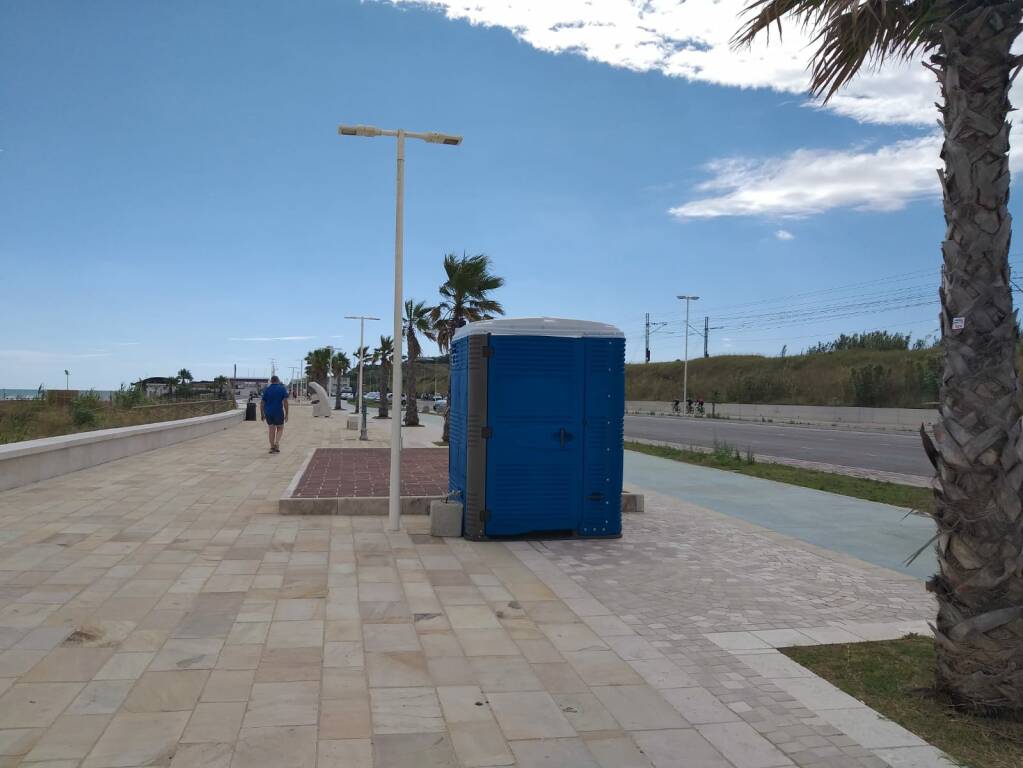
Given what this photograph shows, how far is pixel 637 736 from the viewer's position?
12.5 ft

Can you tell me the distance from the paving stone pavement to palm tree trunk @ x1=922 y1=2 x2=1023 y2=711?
701 mm

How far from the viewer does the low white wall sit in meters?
11.0

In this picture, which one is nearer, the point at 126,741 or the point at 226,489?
the point at 126,741

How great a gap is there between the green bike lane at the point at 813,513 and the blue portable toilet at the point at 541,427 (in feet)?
8.93

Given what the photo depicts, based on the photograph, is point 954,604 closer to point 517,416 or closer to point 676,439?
point 517,416

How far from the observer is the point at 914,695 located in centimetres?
431

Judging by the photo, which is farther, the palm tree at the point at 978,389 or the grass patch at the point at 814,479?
the grass patch at the point at 814,479

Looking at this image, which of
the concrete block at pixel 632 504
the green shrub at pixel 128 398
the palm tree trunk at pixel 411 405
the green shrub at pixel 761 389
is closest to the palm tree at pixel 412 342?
the palm tree trunk at pixel 411 405

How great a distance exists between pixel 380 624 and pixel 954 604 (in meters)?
3.63

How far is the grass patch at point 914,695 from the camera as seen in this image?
12.2 feet

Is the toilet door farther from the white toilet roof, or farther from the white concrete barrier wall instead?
the white concrete barrier wall

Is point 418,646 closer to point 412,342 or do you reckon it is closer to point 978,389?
point 978,389

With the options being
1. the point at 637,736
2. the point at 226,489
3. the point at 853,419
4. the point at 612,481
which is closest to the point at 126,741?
the point at 637,736

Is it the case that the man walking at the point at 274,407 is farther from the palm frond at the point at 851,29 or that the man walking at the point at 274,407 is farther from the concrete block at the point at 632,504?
the palm frond at the point at 851,29
